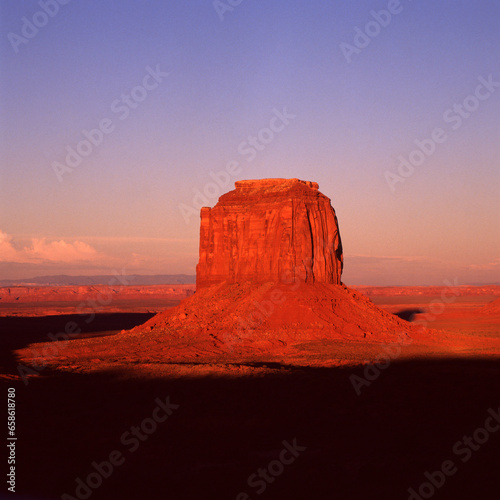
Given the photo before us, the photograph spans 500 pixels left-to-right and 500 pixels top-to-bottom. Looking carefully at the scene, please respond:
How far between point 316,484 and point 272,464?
1.70m

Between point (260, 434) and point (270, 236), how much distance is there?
37.5 meters

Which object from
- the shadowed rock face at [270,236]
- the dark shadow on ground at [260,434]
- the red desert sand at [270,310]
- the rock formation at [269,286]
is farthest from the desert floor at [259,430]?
the shadowed rock face at [270,236]

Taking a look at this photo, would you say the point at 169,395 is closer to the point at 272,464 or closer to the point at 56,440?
the point at 56,440

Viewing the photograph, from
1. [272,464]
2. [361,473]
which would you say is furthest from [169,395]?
[361,473]

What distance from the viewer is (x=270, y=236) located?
5591 cm

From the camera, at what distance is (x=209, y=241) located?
6112cm

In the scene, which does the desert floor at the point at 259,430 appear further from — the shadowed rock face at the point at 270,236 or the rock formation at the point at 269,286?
the shadowed rock face at the point at 270,236

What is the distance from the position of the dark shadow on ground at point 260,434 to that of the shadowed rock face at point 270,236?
2454 centimetres

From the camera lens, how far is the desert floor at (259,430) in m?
14.1

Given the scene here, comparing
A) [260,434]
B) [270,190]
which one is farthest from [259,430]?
[270,190]

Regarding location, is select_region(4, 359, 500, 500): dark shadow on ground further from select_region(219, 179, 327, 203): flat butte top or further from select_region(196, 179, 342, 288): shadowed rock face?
select_region(219, 179, 327, 203): flat butte top

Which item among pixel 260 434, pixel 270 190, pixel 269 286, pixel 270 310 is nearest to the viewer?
pixel 260 434

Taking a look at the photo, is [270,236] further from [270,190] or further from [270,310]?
[270,310]

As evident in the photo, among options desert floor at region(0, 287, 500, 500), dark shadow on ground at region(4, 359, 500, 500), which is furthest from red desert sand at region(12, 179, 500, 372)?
dark shadow on ground at region(4, 359, 500, 500)
